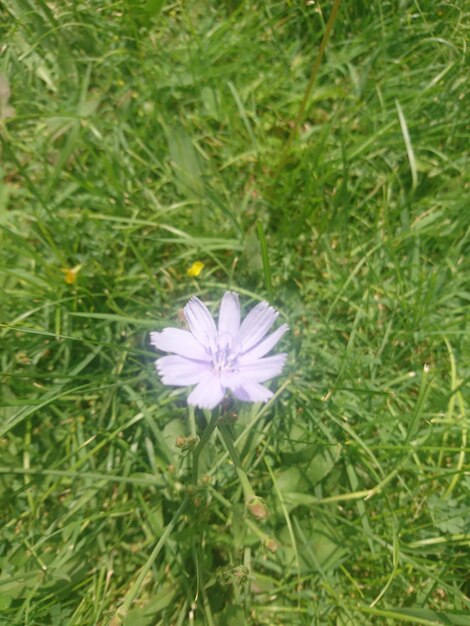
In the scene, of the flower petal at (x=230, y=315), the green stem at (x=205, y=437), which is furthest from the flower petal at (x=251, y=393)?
the flower petal at (x=230, y=315)

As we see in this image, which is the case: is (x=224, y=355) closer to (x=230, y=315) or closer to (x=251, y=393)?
(x=230, y=315)

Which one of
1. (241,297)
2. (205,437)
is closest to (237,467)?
(205,437)

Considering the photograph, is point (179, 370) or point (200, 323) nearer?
point (179, 370)

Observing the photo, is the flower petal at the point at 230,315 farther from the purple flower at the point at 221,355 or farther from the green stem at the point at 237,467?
the green stem at the point at 237,467

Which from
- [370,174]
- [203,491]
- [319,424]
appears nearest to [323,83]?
[370,174]

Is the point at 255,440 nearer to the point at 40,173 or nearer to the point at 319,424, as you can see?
the point at 319,424

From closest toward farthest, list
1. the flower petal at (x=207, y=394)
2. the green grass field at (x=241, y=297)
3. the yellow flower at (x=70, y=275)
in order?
1. the flower petal at (x=207, y=394)
2. the green grass field at (x=241, y=297)
3. the yellow flower at (x=70, y=275)
